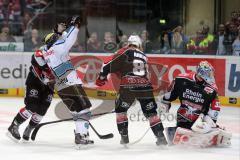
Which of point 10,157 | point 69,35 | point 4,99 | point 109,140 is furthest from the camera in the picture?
point 4,99

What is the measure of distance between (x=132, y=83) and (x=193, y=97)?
2.45 feet

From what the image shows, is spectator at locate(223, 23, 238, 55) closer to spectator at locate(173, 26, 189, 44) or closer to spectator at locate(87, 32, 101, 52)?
spectator at locate(173, 26, 189, 44)

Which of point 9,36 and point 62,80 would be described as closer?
point 62,80

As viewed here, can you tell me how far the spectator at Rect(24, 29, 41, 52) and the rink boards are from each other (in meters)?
0.20

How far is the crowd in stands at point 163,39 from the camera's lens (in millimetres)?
11367

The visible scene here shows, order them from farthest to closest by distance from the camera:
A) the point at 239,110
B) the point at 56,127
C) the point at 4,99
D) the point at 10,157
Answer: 1. the point at 4,99
2. the point at 239,110
3. the point at 56,127
4. the point at 10,157

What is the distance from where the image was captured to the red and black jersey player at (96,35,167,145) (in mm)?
6660

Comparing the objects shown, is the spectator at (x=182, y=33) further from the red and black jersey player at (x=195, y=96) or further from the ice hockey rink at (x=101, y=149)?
the red and black jersey player at (x=195, y=96)

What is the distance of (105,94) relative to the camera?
36.1 feet

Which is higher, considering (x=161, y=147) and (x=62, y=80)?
(x=62, y=80)

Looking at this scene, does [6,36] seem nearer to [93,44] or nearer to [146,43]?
[93,44]

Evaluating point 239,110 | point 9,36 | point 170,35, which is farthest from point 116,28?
point 239,110

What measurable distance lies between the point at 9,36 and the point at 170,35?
3.32 meters

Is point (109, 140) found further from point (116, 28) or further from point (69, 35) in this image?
point (116, 28)
